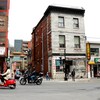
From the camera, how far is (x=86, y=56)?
40.6 m

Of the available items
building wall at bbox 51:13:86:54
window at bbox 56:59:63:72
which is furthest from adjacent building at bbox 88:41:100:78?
window at bbox 56:59:63:72

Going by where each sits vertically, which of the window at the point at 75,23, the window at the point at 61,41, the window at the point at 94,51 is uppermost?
the window at the point at 75,23

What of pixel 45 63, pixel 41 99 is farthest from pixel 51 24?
pixel 41 99

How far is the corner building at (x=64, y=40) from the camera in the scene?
3850 cm

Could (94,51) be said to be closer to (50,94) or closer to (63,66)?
(63,66)

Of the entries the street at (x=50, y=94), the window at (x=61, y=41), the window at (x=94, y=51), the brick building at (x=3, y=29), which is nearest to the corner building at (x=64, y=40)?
the window at (x=61, y=41)

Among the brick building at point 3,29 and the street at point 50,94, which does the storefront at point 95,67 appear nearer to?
the brick building at point 3,29

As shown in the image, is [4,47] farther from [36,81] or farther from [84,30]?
[36,81]

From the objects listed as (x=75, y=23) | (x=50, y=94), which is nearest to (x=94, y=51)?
(x=75, y=23)

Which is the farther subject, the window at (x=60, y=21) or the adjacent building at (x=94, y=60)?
the adjacent building at (x=94, y=60)

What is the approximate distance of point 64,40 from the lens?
1554 inches

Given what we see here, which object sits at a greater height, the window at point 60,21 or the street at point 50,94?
the window at point 60,21

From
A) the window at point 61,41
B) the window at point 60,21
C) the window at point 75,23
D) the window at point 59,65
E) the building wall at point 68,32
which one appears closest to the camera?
the window at point 59,65

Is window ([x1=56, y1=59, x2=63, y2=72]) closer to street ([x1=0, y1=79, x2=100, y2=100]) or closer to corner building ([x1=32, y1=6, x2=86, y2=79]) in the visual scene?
corner building ([x1=32, y1=6, x2=86, y2=79])
